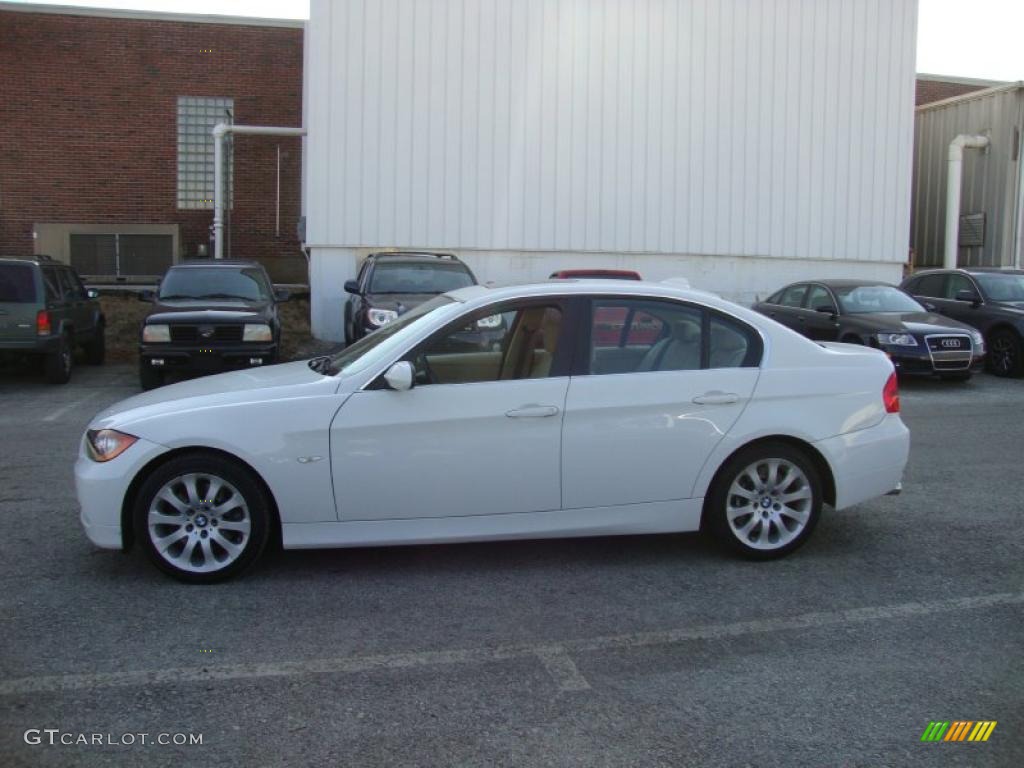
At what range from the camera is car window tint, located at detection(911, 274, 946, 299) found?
16234mm

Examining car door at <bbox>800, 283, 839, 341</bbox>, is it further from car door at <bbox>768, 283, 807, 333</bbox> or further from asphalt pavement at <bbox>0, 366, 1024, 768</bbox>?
asphalt pavement at <bbox>0, 366, 1024, 768</bbox>

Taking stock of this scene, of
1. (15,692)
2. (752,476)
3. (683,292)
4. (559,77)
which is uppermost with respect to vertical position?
(559,77)

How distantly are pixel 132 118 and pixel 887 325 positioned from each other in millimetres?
19160

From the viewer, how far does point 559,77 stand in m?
19.5

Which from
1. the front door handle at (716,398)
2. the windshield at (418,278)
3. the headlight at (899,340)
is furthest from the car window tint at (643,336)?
the headlight at (899,340)

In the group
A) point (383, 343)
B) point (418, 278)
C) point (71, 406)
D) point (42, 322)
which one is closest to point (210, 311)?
point (71, 406)

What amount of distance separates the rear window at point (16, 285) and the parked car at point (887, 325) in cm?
1063

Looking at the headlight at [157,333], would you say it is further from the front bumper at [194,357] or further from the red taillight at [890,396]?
the red taillight at [890,396]

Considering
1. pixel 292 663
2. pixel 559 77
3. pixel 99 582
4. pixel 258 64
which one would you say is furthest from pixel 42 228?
pixel 292 663

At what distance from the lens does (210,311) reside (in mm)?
12508

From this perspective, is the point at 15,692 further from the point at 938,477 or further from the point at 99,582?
the point at 938,477

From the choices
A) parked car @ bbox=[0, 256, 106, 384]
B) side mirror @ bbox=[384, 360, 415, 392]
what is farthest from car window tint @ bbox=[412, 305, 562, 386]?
parked car @ bbox=[0, 256, 106, 384]

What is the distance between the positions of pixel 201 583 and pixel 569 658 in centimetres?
208

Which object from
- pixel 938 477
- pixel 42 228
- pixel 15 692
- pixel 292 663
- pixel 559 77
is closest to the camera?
pixel 15 692
